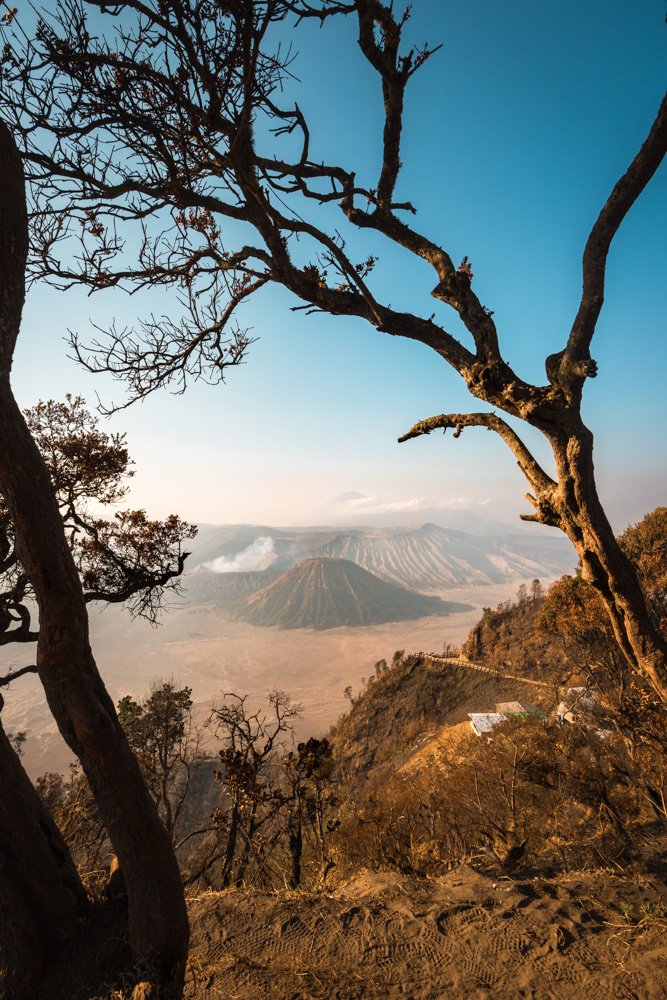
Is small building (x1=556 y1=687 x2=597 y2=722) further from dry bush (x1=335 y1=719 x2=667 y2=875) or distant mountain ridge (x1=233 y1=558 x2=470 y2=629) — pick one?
distant mountain ridge (x1=233 y1=558 x2=470 y2=629)

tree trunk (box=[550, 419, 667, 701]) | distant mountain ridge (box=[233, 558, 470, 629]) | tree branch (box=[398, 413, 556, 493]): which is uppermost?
tree branch (box=[398, 413, 556, 493])

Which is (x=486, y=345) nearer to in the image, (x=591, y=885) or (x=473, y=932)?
(x=473, y=932)

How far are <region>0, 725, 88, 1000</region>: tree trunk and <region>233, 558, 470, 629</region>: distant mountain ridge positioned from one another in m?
109

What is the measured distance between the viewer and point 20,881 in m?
2.51

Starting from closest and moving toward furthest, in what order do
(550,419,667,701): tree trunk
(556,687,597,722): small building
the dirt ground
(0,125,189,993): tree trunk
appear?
(0,125,189,993): tree trunk < (550,419,667,701): tree trunk < the dirt ground < (556,687,597,722): small building

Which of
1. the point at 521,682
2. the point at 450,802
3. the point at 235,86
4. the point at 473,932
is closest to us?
the point at 235,86

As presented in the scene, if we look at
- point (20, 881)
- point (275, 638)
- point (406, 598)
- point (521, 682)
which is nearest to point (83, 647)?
point (20, 881)

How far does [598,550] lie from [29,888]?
4.00 metres

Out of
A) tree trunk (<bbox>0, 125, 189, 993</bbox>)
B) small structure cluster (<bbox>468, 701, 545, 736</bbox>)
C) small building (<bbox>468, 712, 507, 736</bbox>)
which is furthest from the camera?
small building (<bbox>468, 712, 507, 736</bbox>)

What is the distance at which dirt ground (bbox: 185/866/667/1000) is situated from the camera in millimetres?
3025

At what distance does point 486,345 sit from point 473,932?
491 centimetres

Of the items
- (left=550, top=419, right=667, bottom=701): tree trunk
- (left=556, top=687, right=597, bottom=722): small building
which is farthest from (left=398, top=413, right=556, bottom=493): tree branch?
(left=556, top=687, right=597, bottom=722): small building

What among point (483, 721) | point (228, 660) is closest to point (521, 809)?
point (483, 721)

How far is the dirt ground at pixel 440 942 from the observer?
303 centimetres
